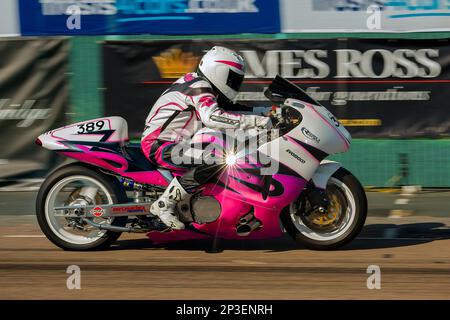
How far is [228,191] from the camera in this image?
7227mm

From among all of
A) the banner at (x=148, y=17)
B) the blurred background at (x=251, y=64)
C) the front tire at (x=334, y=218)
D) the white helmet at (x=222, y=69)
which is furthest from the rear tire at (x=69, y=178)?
the banner at (x=148, y=17)

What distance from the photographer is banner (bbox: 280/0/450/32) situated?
11078 millimetres

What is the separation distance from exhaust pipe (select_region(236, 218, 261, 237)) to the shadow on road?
0.36 metres

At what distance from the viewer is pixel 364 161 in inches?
443

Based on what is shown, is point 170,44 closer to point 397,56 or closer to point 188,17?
point 188,17

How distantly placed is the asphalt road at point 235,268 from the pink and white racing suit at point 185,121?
2.49 feet

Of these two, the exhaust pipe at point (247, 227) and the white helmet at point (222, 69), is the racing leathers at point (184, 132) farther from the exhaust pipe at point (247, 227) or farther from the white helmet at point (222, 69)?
the exhaust pipe at point (247, 227)

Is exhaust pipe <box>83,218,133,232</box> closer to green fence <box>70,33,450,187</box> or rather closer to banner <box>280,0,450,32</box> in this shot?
green fence <box>70,33,450,187</box>

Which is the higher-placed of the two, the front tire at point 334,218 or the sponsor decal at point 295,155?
the sponsor decal at point 295,155

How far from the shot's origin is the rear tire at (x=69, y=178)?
7.38 meters

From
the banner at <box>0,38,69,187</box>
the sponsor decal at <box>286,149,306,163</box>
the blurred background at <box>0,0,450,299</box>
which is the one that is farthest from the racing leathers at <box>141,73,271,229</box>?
the banner at <box>0,38,69,187</box>
